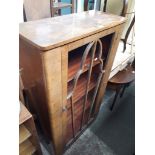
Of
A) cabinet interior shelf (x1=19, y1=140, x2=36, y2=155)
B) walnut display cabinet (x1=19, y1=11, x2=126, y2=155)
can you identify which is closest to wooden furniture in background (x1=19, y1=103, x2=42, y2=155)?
cabinet interior shelf (x1=19, y1=140, x2=36, y2=155)

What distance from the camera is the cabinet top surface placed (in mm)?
605

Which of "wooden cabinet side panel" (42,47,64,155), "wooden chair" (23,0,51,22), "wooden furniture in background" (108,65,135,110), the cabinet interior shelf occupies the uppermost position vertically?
"wooden chair" (23,0,51,22)

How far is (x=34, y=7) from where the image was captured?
1.10 m

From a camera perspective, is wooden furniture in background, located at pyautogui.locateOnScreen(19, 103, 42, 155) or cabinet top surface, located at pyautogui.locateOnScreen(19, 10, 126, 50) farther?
wooden furniture in background, located at pyautogui.locateOnScreen(19, 103, 42, 155)

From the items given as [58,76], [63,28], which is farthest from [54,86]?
[63,28]

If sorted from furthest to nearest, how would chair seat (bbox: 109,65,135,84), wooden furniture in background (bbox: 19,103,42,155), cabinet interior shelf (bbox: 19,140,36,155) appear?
chair seat (bbox: 109,65,135,84), cabinet interior shelf (bbox: 19,140,36,155), wooden furniture in background (bbox: 19,103,42,155)

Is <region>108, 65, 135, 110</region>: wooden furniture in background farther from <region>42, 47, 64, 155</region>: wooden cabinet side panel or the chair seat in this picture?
<region>42, 47, 64, 155</region>: wooden cabinet side panel

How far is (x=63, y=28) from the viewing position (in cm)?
73

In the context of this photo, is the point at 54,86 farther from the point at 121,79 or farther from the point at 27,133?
the point at 121,79

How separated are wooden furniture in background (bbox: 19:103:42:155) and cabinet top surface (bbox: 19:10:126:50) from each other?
40cm

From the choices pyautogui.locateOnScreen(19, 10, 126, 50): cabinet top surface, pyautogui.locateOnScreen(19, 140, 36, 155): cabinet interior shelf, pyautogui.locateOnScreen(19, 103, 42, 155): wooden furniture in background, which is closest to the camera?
pyautogui.locateOnScreen(19, 10, 126, 50): cabinet top surface

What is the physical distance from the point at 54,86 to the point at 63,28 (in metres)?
0.29

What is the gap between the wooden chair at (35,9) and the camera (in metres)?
1.04

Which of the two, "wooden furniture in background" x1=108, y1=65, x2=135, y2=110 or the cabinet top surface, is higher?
the cabinet top surface
